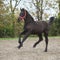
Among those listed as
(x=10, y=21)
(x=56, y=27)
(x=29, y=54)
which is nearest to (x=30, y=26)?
(x=29, y=54)

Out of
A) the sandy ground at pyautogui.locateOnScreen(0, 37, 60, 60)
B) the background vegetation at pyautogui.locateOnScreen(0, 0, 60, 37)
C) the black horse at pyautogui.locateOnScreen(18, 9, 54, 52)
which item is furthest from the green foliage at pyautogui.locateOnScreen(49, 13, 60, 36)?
the black horse at pyautogui.locateOnScreen(18, 9, 54, 52)

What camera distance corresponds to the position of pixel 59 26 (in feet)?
115

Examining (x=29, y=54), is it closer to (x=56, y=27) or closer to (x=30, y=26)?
(x=30, y=26)

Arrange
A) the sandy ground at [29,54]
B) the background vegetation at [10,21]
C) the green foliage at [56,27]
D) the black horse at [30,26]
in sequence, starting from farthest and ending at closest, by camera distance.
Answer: the background vegetation at [10,21] < the green foliage at [56,27] < the black horse at [30,26] < the sandy ground at [29,54]

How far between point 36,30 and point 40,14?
119ft

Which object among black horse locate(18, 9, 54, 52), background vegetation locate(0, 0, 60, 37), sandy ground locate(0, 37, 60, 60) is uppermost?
black horse locate(18, 9, 54, 52)

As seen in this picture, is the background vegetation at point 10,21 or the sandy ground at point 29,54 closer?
the sandy ground at point 29,54

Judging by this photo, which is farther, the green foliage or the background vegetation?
the background vegetation

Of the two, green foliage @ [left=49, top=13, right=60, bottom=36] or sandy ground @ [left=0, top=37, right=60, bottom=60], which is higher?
sandy ground @ [left=0, top=37, right=60, bottom=60]

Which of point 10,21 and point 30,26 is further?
point 10,21

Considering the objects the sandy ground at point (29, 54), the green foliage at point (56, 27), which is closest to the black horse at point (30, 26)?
the sandy ground at point (29, 54)

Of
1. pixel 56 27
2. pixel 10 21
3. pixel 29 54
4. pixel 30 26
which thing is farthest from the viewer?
pixel 10 21

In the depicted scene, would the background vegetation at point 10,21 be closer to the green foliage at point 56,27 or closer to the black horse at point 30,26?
the green foliage at point 56,27

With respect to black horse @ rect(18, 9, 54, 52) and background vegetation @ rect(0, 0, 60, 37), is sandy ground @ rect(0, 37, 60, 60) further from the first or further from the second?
background vegetation @ rect(0, 0, 60, 37)
